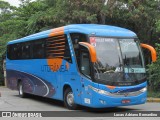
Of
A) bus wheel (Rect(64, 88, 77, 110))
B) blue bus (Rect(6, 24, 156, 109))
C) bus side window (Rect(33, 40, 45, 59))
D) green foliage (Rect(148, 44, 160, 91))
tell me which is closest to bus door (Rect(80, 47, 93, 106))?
blue bus (Rect(6, 24, 156, 109))

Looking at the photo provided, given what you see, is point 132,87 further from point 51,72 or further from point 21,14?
point 21,14

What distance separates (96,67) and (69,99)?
7.93ft

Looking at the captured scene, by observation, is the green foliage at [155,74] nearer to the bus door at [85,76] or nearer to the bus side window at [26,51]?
the bus side window at [26,51]

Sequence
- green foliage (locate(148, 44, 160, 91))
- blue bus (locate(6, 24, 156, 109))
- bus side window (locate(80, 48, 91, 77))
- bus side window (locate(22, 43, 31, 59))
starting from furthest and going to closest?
green foliage (locate(148, 44, 160, 91))
bus side window (locate(22, 43, 31, 59))
bus side window (locate(80, 48, 91, 77))
blue bus (locate(6, 24, 156, 109))

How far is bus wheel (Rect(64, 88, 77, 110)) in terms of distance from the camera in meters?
14.4

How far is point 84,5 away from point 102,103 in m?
11.0

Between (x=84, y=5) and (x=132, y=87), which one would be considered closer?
(x=132, y=87)

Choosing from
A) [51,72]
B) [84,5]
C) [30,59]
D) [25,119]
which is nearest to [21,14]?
[84,5]

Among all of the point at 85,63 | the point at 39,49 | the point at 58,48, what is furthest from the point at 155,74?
the point at 85,63

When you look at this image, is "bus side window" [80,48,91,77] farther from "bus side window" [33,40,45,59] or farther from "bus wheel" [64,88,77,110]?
A: "bus side window" [33,40,45,59]

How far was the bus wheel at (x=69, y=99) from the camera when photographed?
47.3 ft

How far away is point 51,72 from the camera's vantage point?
16375mm

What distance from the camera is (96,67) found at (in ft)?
42.5

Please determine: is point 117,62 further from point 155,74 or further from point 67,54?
point 155,74
